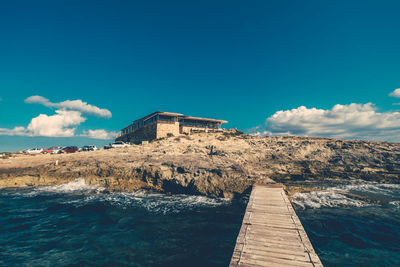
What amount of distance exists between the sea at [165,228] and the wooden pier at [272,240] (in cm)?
193

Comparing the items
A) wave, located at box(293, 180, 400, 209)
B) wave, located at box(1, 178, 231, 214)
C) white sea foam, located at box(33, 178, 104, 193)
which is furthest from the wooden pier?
white sea foam, located at box(33, 178, 104, 193)

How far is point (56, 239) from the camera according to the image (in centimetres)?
1170

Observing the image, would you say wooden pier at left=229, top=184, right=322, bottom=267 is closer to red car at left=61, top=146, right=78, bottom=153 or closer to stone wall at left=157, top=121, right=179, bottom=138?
stone wall at left=157, top=121, right=179, bottom=138

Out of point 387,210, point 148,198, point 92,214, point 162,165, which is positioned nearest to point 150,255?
point 92,214

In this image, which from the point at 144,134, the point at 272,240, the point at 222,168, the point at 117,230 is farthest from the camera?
the point at 144,134

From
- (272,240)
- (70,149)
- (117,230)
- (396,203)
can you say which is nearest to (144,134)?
(70,149)

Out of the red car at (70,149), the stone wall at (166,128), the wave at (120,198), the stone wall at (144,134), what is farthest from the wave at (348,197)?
the red car at (70,149)

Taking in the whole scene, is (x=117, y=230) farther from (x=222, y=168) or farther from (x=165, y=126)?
(x=165, y=126)

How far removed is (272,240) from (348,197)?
16947mm

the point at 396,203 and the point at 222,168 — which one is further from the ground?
the point at 222,168

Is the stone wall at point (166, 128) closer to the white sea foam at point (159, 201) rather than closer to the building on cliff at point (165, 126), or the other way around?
the building on cliff at point (165, 126)

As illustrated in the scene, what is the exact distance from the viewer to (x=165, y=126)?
175ft

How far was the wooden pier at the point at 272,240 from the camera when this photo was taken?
7281mm

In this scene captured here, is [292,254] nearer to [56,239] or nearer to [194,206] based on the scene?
[194,206]
